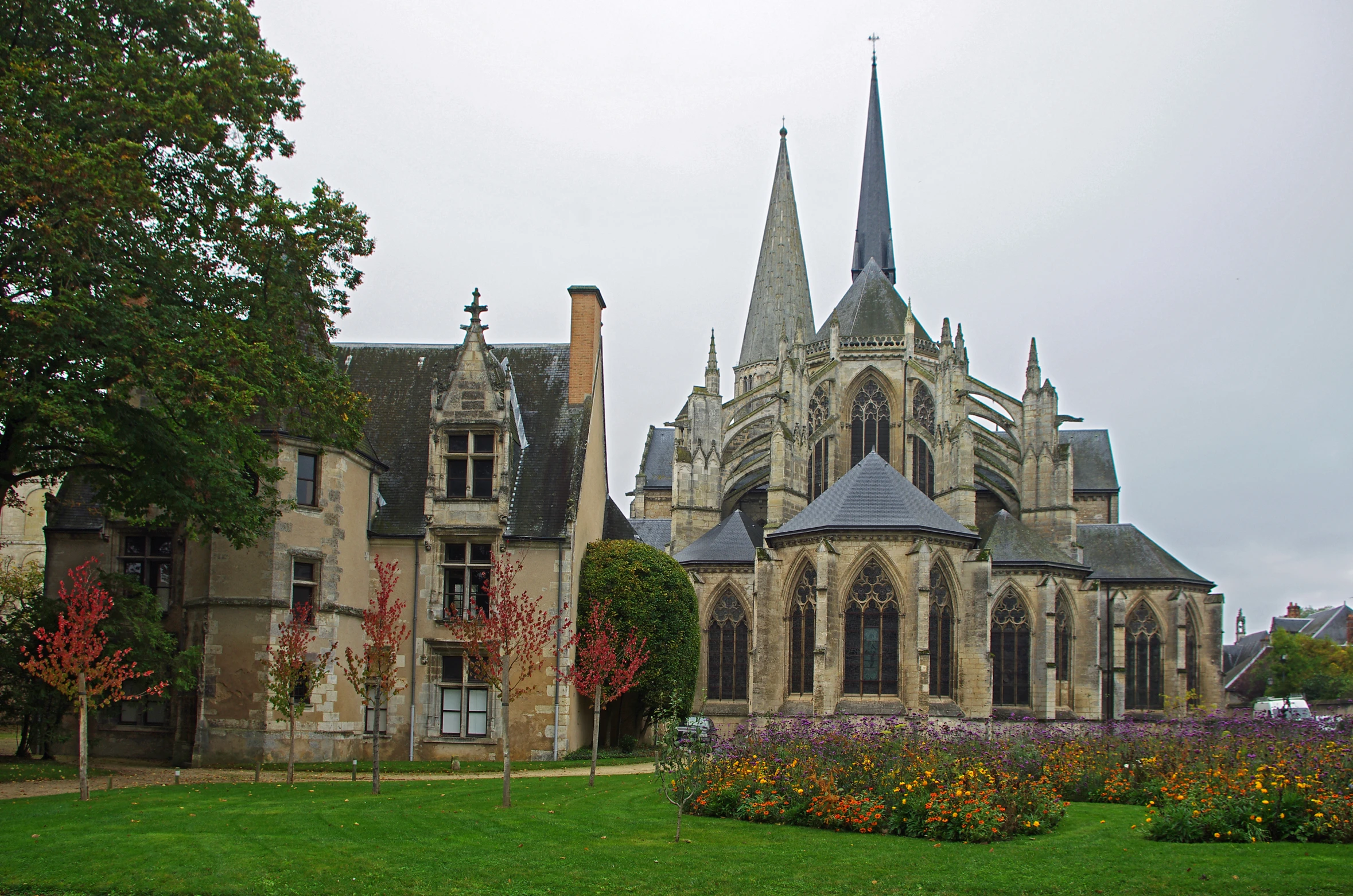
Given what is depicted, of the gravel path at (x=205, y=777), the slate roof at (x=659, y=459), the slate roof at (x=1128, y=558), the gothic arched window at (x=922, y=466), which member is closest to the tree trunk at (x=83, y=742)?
the gravel path at (x=205, y=777)

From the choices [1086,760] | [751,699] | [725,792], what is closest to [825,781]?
[725,792]

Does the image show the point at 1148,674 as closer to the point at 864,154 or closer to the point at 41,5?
the point at 864,154

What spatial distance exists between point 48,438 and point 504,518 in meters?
10.3

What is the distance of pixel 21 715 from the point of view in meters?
22.1

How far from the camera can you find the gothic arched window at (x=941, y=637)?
1251 inches

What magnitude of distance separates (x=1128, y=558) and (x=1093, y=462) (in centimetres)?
800

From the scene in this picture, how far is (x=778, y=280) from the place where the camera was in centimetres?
6612

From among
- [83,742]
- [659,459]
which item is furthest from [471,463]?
[659,459]

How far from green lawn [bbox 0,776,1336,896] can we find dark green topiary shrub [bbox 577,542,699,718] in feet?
42.0

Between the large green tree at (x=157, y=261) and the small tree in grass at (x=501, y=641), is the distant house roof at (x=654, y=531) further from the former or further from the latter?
the large green tree at (x=157, y=261)

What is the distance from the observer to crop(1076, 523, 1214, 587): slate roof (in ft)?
136

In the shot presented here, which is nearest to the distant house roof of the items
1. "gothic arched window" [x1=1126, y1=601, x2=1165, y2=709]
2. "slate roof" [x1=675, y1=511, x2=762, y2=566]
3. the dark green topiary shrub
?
"slate roof" [x1=675, y1=511, x2=762, y2=566]

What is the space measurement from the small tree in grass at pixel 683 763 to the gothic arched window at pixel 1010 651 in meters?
22.2

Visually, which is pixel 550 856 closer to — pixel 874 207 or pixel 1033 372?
pixel 1033 372
